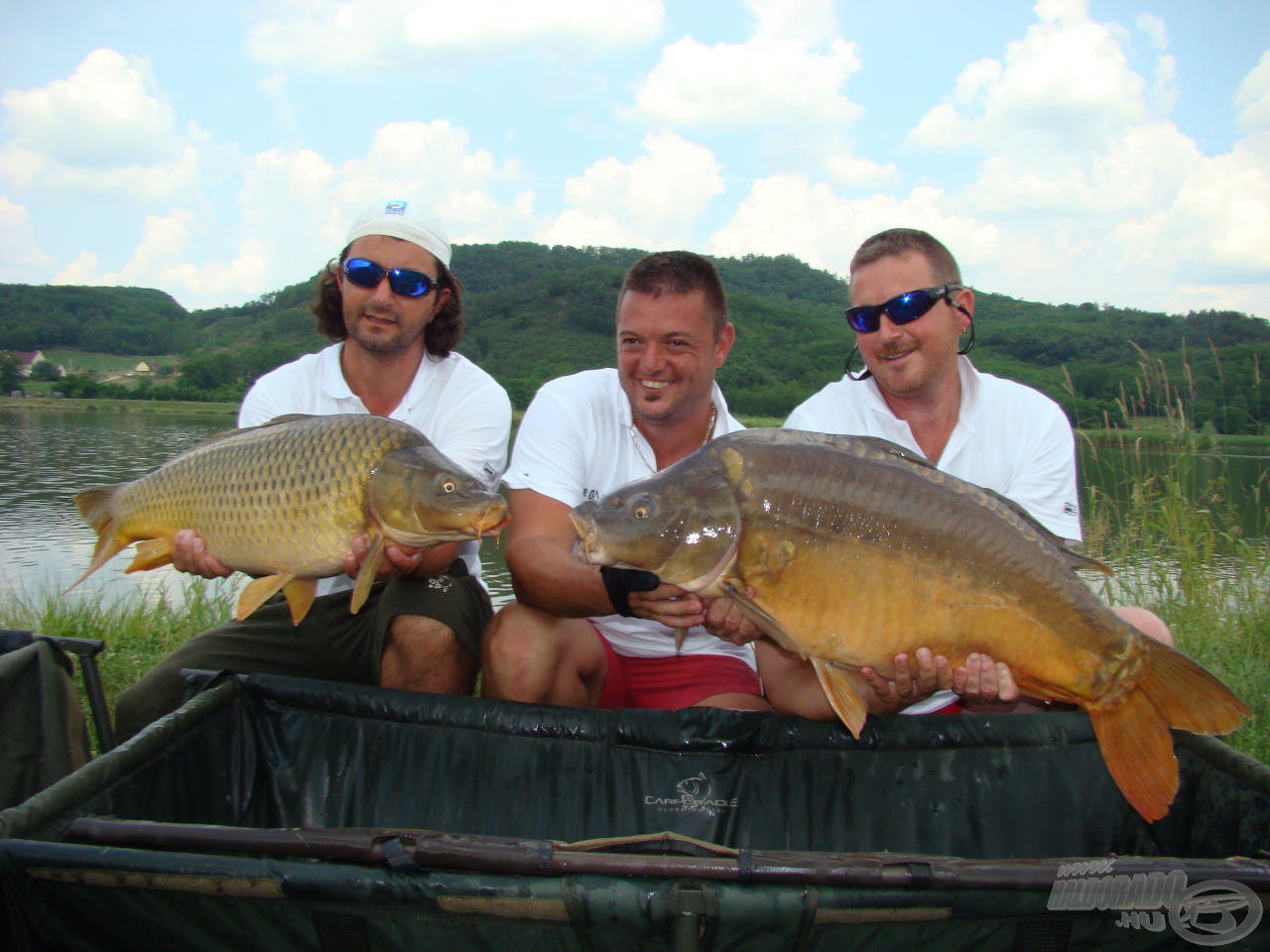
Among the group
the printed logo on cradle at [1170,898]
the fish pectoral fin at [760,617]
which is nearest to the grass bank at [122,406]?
the fish pectoral fin at [760,617]

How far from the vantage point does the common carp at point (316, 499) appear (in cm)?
171

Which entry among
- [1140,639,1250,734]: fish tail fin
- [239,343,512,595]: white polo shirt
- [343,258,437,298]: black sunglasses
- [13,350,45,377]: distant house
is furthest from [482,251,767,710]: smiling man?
[13,350,45,377]: distant house

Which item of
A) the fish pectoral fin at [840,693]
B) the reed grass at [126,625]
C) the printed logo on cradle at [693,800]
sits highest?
the fish pectoral fin at [840,693]

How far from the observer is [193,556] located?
1.85 metres

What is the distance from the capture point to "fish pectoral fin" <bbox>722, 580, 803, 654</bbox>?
140 centimetres

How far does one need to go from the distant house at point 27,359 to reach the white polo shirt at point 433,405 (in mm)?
34536

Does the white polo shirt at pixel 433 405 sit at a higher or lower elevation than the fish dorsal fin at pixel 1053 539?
higher

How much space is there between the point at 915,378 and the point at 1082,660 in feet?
2.97

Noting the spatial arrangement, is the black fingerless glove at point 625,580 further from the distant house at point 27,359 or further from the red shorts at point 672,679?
the distant house at point 27,359

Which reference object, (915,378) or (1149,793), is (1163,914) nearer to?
(1149,793)

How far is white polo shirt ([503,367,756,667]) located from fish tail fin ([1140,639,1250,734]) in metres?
0.97

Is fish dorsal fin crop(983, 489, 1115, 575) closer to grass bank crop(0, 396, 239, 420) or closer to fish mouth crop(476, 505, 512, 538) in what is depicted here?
fish mouth crop(476, 505, 512, 538)

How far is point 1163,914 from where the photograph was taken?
1109mm

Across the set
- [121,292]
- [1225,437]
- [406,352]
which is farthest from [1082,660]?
[121,292]
